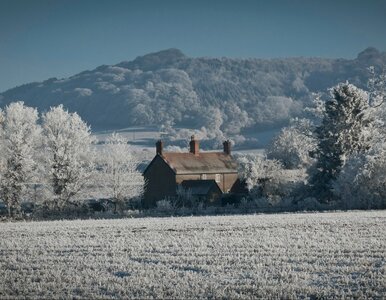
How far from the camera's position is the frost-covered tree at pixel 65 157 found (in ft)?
196

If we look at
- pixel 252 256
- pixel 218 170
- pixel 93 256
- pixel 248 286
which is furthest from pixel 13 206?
pixel 248 286

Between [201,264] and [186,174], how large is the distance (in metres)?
54.6

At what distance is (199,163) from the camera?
260 feet

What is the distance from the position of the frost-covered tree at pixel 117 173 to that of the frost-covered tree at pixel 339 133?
21.3m

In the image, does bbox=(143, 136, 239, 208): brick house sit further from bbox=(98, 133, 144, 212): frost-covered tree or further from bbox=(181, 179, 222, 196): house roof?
bbox=(98, 133, 144, 212): frost-covered tree

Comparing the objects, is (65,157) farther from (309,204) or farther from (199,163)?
(309,204)

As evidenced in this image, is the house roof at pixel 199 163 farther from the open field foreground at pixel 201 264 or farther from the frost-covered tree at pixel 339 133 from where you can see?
the open field foreground at pixel 201 264

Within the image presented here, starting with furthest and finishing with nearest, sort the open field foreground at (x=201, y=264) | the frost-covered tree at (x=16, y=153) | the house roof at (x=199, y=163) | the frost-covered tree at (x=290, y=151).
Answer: the frost-covered tree at (x=290, y=151)
the house roof at (x=199, y=163)
the frost-covered tree at (x=16, y=153)
the open field foreground at (x=201, y=264)

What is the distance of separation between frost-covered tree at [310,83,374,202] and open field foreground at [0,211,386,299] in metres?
28.1

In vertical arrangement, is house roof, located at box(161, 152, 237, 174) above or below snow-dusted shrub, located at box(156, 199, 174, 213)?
above

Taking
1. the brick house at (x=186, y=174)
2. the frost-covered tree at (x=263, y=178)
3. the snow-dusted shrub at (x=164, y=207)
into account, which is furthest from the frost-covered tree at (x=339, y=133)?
the snow-dusted shrub at (x=164, y=207)

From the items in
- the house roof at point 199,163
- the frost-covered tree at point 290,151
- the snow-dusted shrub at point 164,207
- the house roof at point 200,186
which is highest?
the frost-covered tree at point 290,151

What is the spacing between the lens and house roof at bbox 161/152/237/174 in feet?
251

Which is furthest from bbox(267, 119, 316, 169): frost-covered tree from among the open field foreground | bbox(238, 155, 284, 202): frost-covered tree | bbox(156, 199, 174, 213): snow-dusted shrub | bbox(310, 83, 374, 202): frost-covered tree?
the open field foreground
